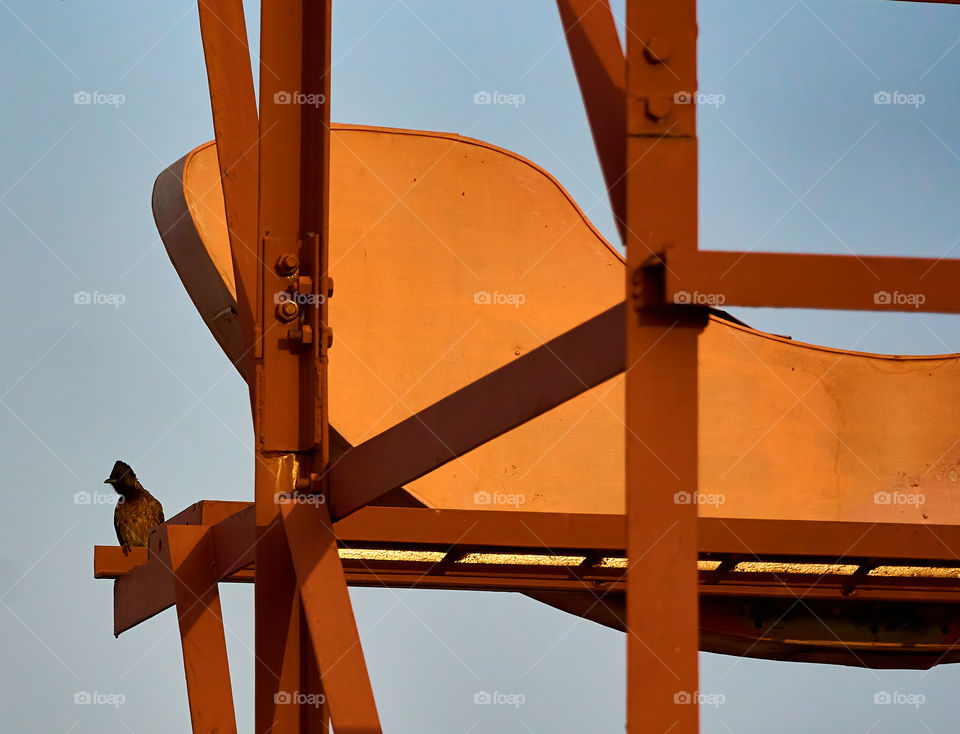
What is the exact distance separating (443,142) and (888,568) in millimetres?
4081

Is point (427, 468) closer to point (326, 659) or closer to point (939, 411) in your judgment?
point (326, 659)

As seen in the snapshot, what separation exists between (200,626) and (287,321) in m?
1.65

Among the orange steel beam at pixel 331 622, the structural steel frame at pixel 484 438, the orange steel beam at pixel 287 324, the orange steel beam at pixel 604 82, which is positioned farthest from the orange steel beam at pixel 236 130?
the orange steel beam at pixel 604 82

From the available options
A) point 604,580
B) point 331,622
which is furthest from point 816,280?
A: point 604,580

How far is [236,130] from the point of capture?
6730 millimetres

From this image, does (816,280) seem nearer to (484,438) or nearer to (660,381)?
(660,381)

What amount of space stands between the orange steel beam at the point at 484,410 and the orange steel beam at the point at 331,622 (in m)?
0.20

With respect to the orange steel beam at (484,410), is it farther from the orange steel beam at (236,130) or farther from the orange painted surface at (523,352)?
the orange painted surface at (523,352)

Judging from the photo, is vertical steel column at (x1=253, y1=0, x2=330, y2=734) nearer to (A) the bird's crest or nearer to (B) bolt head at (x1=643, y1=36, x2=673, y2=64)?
(B) bolt head at (x1=643, y1=36, x2=673, y2=64)

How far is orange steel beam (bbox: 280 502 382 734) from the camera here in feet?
17.4

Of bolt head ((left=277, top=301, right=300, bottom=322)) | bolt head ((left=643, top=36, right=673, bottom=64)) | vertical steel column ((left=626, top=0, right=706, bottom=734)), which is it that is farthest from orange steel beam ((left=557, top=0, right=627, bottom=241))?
bolt head ((left=277, top=301, right=300, bottom=322))

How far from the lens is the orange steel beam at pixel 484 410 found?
438 centimetres

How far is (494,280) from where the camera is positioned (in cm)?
1054

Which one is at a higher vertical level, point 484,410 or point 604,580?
point 604,580
